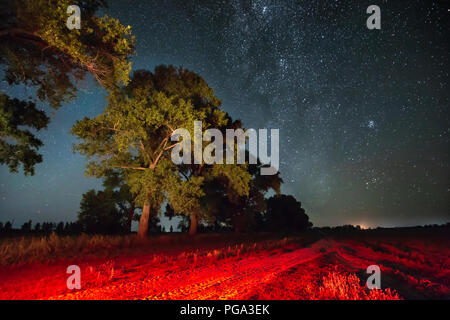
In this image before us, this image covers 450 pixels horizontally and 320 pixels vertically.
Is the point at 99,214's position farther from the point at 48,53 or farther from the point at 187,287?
the point at 187,287

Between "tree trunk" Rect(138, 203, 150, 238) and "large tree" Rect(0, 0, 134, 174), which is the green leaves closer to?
"large tree" Rect(0, 0, 134, 174)

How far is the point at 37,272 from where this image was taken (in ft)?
20.6

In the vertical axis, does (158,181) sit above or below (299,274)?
above

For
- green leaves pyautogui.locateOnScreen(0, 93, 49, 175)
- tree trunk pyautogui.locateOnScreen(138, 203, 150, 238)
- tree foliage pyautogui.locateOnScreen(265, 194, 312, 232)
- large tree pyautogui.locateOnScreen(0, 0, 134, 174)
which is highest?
large tree pyautogui.locateOnScreen(0, 0, 134, 174)

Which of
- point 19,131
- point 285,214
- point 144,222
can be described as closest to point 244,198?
point 144,222

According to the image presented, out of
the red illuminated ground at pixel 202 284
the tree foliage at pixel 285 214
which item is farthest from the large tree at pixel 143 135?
the tree foliage at pixel 285 214

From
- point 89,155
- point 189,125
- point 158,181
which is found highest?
point 189,125

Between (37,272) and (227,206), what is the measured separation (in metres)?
28.2

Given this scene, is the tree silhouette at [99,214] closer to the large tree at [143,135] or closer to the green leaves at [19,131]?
the large tree at [143,135]

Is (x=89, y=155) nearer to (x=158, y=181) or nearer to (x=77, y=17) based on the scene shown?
(x=158, y=181)

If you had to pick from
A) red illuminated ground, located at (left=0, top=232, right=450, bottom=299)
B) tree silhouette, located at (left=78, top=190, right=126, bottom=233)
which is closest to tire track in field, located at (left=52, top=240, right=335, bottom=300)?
red illuminated ground, located at (left=0, top=232, right=450, bottom=299)

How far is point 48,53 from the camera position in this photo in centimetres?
1063

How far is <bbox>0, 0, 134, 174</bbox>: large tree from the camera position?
8047 mm
